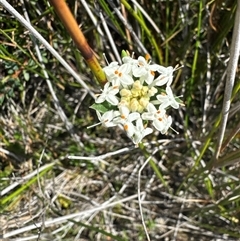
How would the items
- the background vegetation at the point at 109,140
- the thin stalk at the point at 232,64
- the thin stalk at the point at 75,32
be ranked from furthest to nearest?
1. the background vegetation at the point at 109,140
2. the thin stalk at the point at 232,64
3. the thin stalk at the point at 75,32

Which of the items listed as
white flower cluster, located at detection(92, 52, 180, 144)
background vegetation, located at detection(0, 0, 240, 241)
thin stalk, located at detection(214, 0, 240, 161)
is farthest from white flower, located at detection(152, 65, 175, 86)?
background vegetation, located at detection(0, 0, 240, 241)

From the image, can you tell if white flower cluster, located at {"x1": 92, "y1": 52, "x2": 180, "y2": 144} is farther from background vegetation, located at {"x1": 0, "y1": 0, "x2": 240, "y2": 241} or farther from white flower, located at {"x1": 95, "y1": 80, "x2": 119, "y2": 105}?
background vegetation, located at {"x1": 0, "y1": 0, "x2": 240, "y2": 241}

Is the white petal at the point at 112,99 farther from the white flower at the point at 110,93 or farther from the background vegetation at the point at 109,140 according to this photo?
the background vegetation at the point at 109,140

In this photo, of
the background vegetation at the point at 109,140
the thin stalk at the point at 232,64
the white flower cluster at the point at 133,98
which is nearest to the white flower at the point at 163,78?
the white flower cluster at the point at 133,98

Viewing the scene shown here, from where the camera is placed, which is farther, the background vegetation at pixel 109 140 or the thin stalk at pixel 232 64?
the background vegetation at pixel 109 140

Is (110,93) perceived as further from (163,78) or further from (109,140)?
(109,140)

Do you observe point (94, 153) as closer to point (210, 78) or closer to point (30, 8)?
point (210, 78)

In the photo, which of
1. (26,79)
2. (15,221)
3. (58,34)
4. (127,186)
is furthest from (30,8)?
(127,186)
